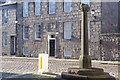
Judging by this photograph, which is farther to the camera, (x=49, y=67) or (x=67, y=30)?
(x=67, y=30)

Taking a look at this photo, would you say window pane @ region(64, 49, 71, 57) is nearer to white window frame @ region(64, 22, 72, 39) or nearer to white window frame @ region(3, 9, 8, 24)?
white window frame @ region(64, 22, 72, 39)

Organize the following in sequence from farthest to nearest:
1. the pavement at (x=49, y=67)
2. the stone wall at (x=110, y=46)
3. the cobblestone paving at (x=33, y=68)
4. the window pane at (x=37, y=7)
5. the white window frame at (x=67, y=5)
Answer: the window pane at (x=37, y=7) → the white window frame at (x=67, y=5) → the stone wall at (x=110, y=46) → the cobblestone paving at (x=33, y=68) → the pavement at (x=49, y=67)

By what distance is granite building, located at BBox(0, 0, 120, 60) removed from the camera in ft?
64.1

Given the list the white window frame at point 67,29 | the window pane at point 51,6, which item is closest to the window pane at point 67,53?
the white window frame at point 67,29

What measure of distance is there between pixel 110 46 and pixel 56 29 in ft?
21.2

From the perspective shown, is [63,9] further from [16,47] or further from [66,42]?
[16,47]

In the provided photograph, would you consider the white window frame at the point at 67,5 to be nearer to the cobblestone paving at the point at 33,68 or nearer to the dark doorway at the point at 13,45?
the cobblestone paving at the point at 33,68

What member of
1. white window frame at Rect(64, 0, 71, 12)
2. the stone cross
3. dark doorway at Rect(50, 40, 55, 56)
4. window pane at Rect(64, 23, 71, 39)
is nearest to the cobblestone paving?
the stone cross

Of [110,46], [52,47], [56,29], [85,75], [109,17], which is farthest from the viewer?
[52,47]

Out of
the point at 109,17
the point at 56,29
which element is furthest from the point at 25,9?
the point at 109,17

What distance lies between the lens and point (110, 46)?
18.8 metres

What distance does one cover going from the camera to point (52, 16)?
Result: 22578 mm

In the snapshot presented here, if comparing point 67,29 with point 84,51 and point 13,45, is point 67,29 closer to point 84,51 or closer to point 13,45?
point 13,45

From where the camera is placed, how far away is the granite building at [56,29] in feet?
64.1
